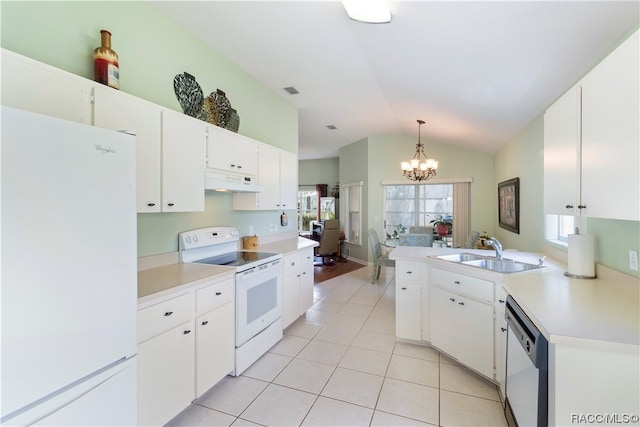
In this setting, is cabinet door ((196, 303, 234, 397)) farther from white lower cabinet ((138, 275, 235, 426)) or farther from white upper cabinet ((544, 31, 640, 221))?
white upper cabinet ((544, 31, 640, 221))

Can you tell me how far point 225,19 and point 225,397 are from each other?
312 cm

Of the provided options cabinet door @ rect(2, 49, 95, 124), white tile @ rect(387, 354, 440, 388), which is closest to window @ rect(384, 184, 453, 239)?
white tile @ rect(387, 354, 440, 388)

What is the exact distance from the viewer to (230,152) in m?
2.84

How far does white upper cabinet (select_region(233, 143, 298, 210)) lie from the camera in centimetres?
327

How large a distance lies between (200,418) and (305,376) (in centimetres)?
85

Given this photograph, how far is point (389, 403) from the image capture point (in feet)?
6.95

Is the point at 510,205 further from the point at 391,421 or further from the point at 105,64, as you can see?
the point at 105,64

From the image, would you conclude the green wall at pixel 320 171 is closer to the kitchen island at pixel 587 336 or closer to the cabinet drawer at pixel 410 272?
the cabinet drawer at pixel 410 272

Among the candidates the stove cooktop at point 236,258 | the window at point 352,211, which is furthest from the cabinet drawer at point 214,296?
the window at point 352,211

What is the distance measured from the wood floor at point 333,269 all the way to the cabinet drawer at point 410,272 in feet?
9.18

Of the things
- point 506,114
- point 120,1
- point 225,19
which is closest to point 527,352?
point 506,114

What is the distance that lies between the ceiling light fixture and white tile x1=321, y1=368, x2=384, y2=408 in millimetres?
2847

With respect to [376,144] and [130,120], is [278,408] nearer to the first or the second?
[130,120]

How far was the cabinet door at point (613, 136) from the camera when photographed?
1.22 metres
